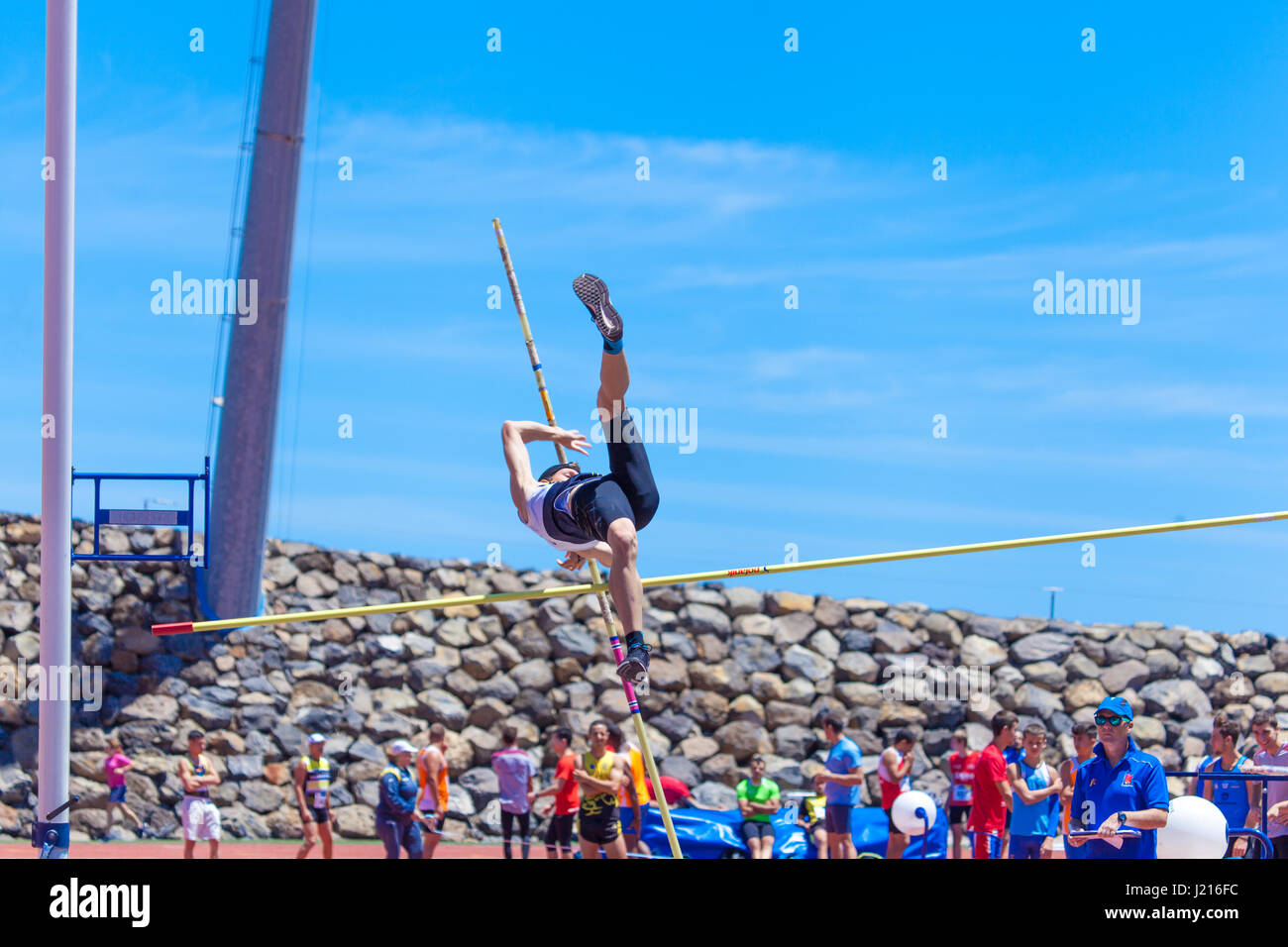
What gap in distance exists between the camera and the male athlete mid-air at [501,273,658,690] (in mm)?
7008

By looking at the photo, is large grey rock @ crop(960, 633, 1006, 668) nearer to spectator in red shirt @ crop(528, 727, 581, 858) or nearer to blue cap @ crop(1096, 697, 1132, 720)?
spectator in red shirt @ crop(528, 727, 581, 858)

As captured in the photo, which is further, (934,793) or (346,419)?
(934,793)

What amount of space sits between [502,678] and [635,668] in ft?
47.9

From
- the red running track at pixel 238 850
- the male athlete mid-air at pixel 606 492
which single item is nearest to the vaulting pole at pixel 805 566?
the male athlete mid-air at pixel 606 492

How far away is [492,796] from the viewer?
64.4 ft

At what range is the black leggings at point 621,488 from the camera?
7.14m

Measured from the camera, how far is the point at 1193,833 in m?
7.66

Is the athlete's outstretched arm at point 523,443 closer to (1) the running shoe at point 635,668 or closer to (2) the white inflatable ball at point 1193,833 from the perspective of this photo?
(1) the running shoe at point 635,668

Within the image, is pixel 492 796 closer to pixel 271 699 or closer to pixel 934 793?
→ pixel 271 699

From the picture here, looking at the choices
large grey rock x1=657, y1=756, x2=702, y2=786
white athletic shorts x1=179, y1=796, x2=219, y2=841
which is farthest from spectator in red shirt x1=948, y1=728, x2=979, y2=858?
white athletic shorts x1=179, y1=796, x2=219, y2=841

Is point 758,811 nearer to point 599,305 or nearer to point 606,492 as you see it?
point 606,492

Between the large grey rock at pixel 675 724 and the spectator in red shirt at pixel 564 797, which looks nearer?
the spectator in red shirt at pixel 564 797
